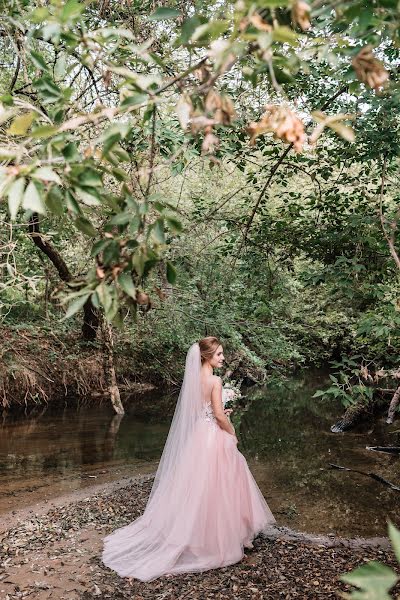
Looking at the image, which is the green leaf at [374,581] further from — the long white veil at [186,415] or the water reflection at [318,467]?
the water reflection at [318,467]

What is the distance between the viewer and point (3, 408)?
12.8 meters

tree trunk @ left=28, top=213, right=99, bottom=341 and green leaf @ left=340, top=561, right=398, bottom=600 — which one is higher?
tree trunk @ left=28, top=213, right=99, bottom=341

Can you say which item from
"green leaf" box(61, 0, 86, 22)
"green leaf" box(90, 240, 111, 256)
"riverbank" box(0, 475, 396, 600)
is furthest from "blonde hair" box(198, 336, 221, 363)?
"green leaf" box(61, 0, 86, 22)

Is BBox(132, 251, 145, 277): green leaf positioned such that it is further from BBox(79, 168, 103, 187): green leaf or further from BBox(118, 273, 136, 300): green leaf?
BBox(79, 168, 103, 187): green leaf

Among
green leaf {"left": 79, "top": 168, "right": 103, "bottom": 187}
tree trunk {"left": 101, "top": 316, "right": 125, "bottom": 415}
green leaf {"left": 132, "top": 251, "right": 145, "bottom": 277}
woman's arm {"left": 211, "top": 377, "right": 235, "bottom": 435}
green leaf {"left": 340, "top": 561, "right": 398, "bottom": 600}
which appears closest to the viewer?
green leaf {"left": 340, "top": 561, "right": 398, "bottom": 600}

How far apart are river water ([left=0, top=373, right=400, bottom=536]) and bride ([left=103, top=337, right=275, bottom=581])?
1.25m

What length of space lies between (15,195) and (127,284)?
438 millimetres

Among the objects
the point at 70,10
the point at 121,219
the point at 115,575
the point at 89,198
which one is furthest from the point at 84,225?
the point at 115,575

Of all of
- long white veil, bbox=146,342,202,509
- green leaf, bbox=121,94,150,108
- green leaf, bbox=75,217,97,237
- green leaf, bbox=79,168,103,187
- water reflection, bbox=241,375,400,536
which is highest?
green leaf, bbox=121,94,150,108

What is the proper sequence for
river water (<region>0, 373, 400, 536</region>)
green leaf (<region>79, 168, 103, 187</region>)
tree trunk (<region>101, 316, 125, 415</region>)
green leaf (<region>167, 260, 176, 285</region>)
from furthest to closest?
1. tree trunk (<region>101, 316, 125, 415</region>)
2. river water (<region>0, 373, 400, 536</region>)
3. green leaf (<region>167, 260, 176, 285</region>)
4. green leaf (<region>79, 168, 103, 187</region>)

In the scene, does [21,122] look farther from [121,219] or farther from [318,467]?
[318,467]

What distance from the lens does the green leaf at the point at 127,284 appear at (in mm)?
1812

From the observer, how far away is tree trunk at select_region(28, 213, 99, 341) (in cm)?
1183

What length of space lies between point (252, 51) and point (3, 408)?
12217 mm
